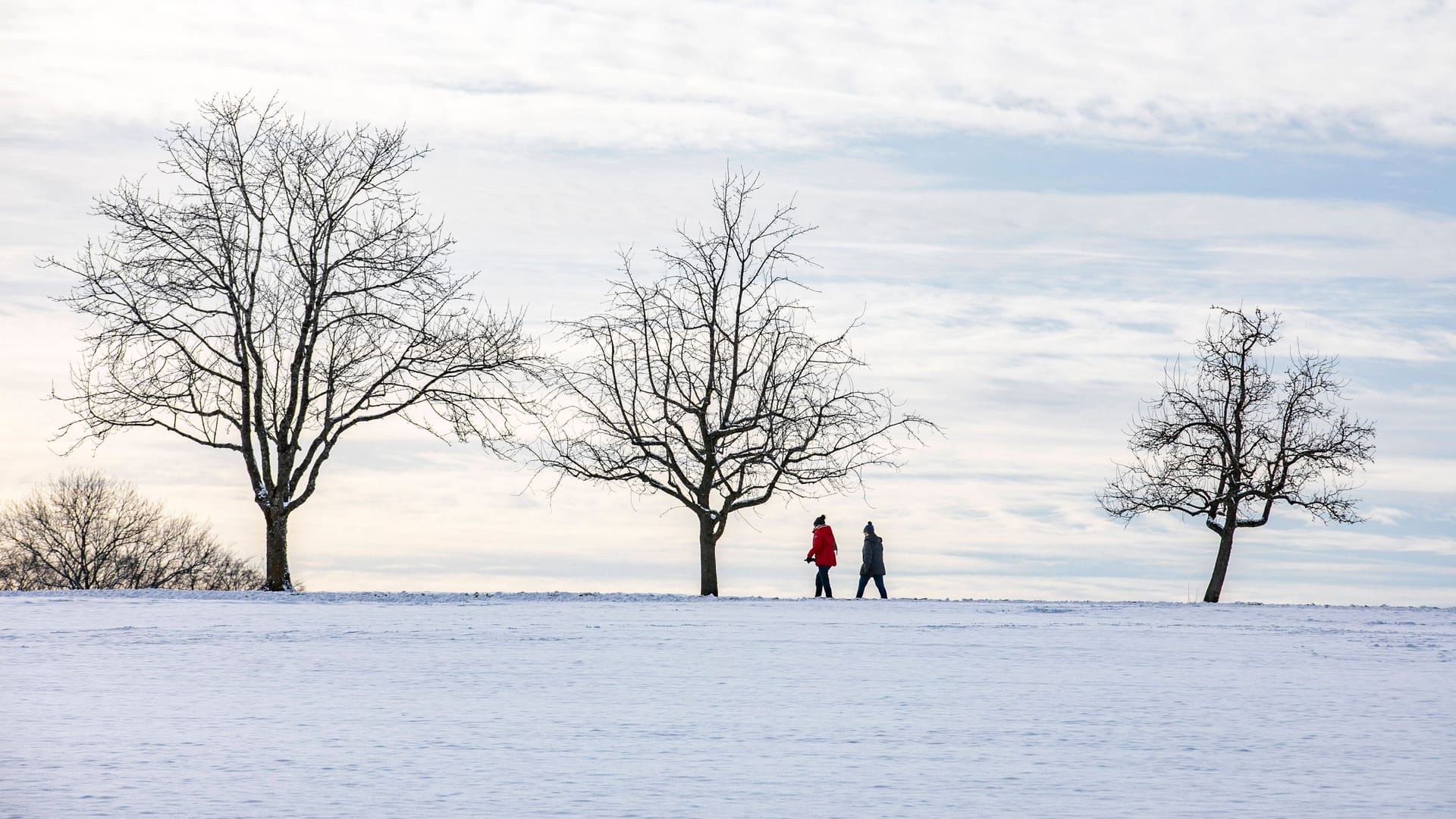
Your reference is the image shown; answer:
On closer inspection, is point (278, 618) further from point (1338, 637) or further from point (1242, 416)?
point (1242, 416)

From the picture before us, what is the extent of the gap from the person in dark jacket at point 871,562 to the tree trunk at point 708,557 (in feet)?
12.9

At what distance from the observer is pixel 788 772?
789 centimetres

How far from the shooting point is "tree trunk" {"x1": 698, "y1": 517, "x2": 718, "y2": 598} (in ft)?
113

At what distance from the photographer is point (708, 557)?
113 feet

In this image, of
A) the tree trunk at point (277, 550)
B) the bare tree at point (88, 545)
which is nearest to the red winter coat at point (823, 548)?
the tree trunk at point (277, 550)

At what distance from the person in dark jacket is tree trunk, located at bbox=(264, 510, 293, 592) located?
485 inches

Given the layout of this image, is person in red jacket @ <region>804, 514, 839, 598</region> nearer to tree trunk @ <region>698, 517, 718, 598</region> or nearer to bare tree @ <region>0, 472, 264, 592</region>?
tree trunk @ <region>698, 517, 718, 598</region>

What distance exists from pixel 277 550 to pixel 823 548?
11.8 m

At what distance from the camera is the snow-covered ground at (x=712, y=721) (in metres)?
7.25

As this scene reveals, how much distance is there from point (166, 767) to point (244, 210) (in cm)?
2683

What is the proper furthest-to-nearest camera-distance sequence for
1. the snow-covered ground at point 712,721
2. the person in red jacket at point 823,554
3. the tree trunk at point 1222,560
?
the tree trunk at point 1222,560 → the person in red jacket at point 823,554 → the snow-covered ground at point 712,721

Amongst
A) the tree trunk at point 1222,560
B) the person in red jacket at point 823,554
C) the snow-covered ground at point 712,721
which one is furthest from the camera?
the tree trunk at point 1222,560

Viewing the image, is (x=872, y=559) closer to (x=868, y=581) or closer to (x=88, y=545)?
(x=868, y=581)

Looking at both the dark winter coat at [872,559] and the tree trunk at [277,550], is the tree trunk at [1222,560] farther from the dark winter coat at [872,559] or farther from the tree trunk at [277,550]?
the tree trunk at [277,550]
